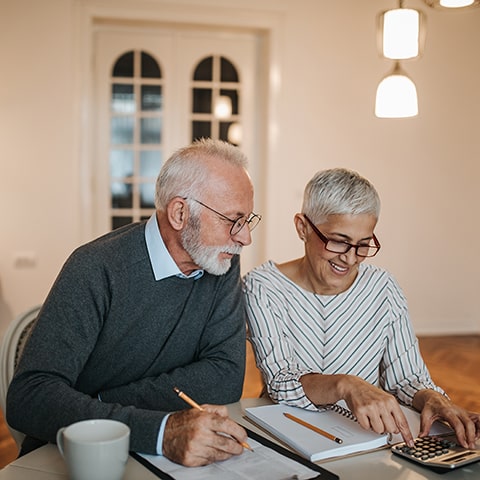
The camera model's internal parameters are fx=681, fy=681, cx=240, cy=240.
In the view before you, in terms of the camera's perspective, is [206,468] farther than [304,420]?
No

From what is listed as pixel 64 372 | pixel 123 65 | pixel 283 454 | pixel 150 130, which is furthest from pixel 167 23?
pixel 283 454

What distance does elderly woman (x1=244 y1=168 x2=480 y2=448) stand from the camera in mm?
1832

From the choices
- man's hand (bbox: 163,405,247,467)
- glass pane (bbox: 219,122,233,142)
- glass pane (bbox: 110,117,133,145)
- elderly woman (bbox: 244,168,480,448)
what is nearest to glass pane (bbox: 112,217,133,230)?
glass pane (bbox: 110,117,133,145)

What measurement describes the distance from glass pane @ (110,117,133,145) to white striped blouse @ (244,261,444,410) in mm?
3690

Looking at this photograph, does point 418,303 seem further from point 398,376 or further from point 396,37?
point 398,376

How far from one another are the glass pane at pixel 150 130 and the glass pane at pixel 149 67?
0.34 m

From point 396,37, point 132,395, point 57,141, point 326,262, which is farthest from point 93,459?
point 57,141

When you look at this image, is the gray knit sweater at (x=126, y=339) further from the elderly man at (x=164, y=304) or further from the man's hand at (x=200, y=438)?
the man's hand at (x=200, y=438)

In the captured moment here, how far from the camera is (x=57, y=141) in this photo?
16.6ft

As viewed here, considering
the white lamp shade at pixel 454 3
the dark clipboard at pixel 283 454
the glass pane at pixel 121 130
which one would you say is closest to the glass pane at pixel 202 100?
the glass pane at pixel 121 130

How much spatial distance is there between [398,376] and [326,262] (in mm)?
365

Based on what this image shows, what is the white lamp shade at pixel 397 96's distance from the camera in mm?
3268

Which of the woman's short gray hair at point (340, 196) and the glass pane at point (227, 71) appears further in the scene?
the glass pane at point (227, 71)

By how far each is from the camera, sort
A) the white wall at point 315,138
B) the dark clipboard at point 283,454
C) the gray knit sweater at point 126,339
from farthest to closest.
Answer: the white wall at point 315,138 < the gray knit sweater at point 126,339 < the dark clipboard at point 283,454
